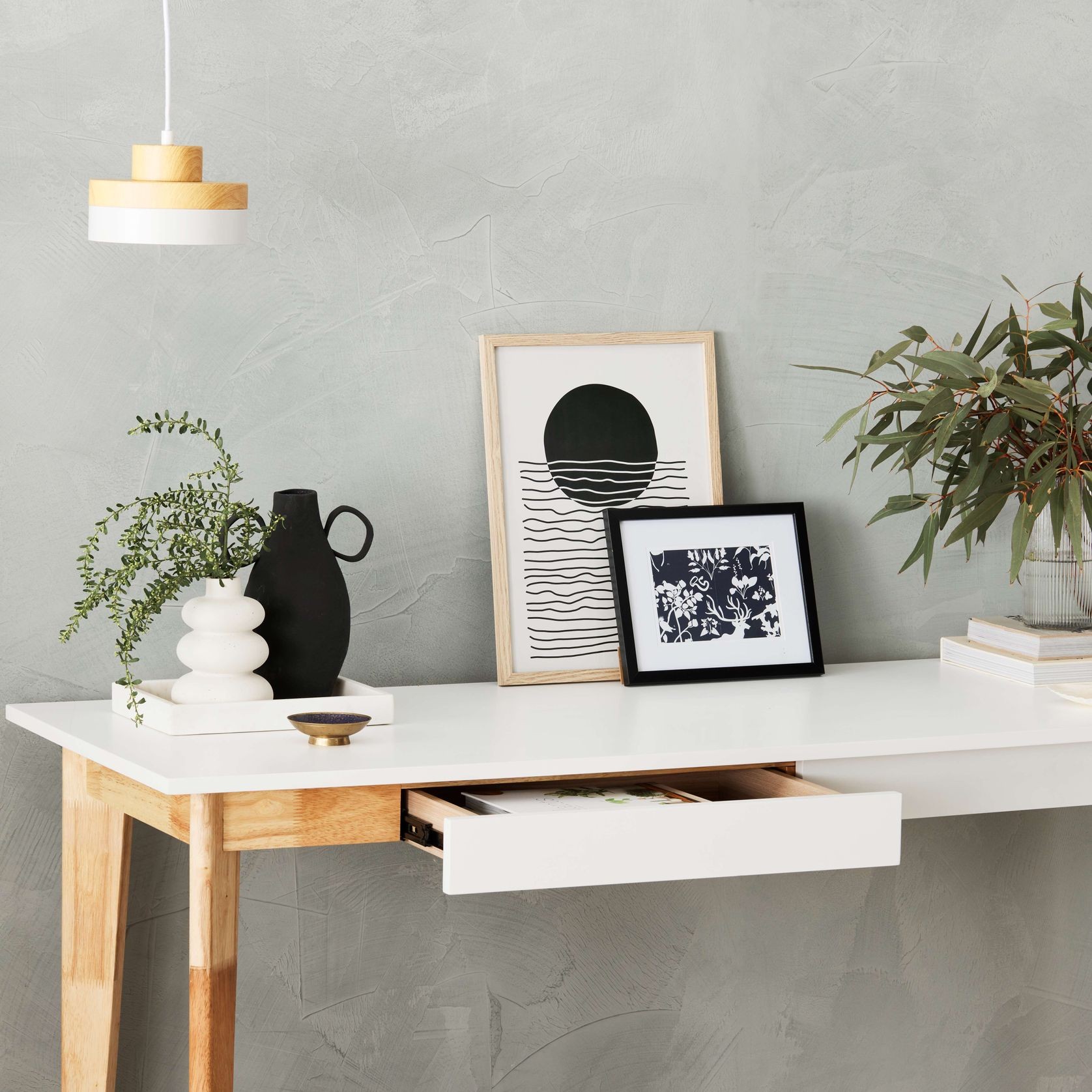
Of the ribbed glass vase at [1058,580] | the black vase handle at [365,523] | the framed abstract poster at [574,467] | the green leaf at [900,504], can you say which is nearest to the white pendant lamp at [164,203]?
the black vase handle at [365,523]

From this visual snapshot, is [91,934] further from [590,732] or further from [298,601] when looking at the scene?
[590,732]

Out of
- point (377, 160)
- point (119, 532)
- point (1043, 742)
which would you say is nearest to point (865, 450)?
point (1043, 742)

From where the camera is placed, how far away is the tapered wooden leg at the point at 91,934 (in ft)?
5.52

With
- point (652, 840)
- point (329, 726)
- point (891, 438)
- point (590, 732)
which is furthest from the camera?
point (891, 438)

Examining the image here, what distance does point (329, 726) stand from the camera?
1.50m

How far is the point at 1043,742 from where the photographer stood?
65.0 inches

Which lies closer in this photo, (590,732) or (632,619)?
(590,732)

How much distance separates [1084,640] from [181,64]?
1.32m

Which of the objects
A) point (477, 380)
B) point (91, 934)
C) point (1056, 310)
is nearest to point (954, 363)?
point (1056, 310)

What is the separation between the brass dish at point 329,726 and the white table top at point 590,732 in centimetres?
1

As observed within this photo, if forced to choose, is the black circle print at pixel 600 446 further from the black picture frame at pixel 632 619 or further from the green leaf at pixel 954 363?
the green leaf at pixel 954 363

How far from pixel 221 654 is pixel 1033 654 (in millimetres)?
1019

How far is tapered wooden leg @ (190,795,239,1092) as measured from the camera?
1.40m

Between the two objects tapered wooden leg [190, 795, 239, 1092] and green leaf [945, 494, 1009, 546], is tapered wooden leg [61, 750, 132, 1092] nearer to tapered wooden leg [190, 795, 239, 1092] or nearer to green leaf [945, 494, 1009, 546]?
tapered wooden leg [190, 795, 239, 1092]
